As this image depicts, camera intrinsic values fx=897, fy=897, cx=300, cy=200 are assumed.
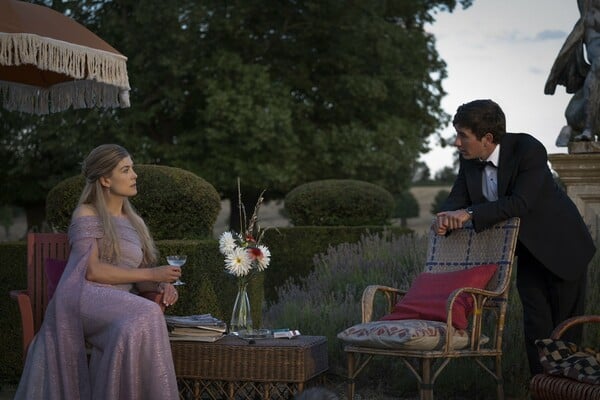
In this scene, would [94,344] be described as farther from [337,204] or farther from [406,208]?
[406,208]

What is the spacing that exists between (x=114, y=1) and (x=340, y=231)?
11.1 meters

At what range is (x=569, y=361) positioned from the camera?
3930 mm

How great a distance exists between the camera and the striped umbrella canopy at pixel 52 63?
5637 mm

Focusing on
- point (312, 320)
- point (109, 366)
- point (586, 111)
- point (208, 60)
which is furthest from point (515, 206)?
point (208, 60)

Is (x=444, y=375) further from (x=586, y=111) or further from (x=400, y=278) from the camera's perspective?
(x=586, y=111)

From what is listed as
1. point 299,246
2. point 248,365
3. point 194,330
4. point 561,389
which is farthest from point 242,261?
point 299,246

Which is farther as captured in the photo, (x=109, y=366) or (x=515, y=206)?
(x=515, y=206)

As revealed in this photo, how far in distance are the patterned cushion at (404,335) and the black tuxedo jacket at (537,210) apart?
58cm

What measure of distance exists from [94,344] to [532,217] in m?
2.34

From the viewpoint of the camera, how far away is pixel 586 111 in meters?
9.18

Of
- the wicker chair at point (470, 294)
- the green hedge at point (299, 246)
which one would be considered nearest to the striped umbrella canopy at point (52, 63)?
the wicker chair at point (470, 294)

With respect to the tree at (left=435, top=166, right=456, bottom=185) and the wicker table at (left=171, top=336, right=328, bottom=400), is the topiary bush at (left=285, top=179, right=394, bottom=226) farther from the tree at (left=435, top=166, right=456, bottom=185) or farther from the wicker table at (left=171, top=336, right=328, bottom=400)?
the tree at (left=435, top=166, right=456, bottom=185)

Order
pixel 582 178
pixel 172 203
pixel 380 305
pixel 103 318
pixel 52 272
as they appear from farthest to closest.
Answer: pixel 582 178 < pixel 172 203 < pixel 380 305 < pixel 52 272 < pixel 103 318

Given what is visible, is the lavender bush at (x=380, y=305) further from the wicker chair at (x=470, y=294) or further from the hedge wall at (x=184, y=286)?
Result: the wicker chair at (x=470, y=294)
